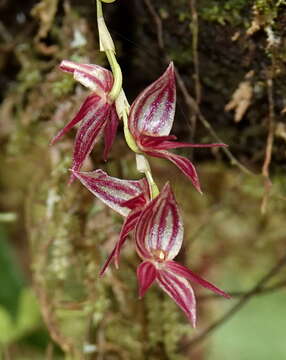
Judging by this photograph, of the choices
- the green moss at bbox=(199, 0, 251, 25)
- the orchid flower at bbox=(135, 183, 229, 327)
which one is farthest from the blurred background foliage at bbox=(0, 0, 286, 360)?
the orchid flower at bbox=(135, 183, 229, 327)

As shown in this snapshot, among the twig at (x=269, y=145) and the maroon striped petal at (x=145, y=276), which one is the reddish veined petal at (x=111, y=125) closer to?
the maroon striped petal at (x=145, y=276)

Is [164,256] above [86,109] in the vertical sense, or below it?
below

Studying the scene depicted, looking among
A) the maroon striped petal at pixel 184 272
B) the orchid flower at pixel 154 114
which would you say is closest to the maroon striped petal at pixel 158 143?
the orchid flower at pixel 154 114

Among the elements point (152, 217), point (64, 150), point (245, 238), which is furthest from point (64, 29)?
point (245, 238)

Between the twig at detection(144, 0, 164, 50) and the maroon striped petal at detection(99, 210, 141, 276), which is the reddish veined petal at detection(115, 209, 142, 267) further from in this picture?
the twig at detection(144, 0, 164, 50)

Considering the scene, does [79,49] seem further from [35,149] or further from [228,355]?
[228,355]

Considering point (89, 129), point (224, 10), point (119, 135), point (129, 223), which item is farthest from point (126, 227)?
point (119, 135)

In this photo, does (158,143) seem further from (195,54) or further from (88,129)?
(195,54)
